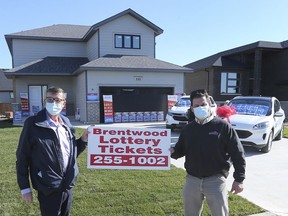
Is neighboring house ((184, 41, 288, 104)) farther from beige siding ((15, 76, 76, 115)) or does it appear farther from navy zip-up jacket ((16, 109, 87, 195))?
navy zip-up jacket ((16, 109, 87, 195))

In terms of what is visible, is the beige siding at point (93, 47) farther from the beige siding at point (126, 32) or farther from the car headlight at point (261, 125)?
the car headlight at point (261, 125)

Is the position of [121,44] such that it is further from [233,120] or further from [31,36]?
[233,120]

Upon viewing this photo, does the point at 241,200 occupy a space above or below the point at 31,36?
below

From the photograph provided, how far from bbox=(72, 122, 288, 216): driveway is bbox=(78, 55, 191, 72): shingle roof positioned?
10132mm

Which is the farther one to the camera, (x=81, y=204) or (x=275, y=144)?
(x=275, y=144)

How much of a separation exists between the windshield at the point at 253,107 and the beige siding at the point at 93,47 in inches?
501

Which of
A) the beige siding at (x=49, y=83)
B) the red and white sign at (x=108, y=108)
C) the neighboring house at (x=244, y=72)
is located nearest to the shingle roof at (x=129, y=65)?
the red and white sign at (x=108, y=108)

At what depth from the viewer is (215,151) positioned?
285cm

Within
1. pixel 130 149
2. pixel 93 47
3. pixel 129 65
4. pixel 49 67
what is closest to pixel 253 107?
pixel 130 149

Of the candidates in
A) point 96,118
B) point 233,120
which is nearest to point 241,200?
point 233,120

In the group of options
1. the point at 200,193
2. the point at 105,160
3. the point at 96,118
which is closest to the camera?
the point at 200,193

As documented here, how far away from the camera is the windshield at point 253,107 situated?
9.58 meters

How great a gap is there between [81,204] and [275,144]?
27.3 ft

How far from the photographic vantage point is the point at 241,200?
4805 millimetres
